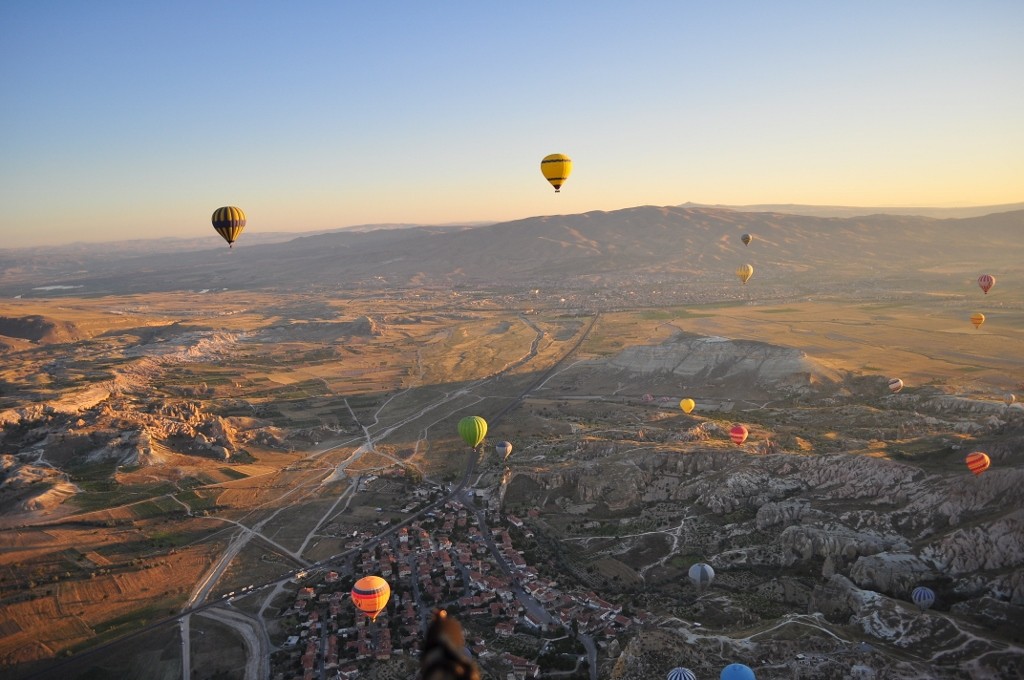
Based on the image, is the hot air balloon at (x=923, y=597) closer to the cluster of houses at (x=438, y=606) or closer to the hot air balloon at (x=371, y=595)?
the cluster of houses at (x=438, y=606)

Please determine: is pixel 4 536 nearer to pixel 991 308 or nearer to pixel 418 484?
pixel 418 484

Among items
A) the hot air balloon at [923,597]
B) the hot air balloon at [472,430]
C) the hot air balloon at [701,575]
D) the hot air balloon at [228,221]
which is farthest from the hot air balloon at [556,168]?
the hot air balloon at [923,597]

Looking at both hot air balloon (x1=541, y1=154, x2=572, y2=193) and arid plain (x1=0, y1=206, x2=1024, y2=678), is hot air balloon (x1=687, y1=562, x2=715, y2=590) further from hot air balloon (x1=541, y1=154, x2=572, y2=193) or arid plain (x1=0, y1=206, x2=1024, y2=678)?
hot air balloon (x1=541, y1=154, x2=572, y2=193)

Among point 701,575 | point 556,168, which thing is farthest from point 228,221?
point 701,575

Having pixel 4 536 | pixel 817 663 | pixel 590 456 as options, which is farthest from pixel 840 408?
pixel 4 536

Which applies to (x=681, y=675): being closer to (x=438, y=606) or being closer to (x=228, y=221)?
(x=438, y=606)

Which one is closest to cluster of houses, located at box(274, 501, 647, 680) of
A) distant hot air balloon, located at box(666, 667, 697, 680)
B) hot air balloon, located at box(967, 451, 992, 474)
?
distant hot air balloon, located at box(666, 667, 697, 680)
